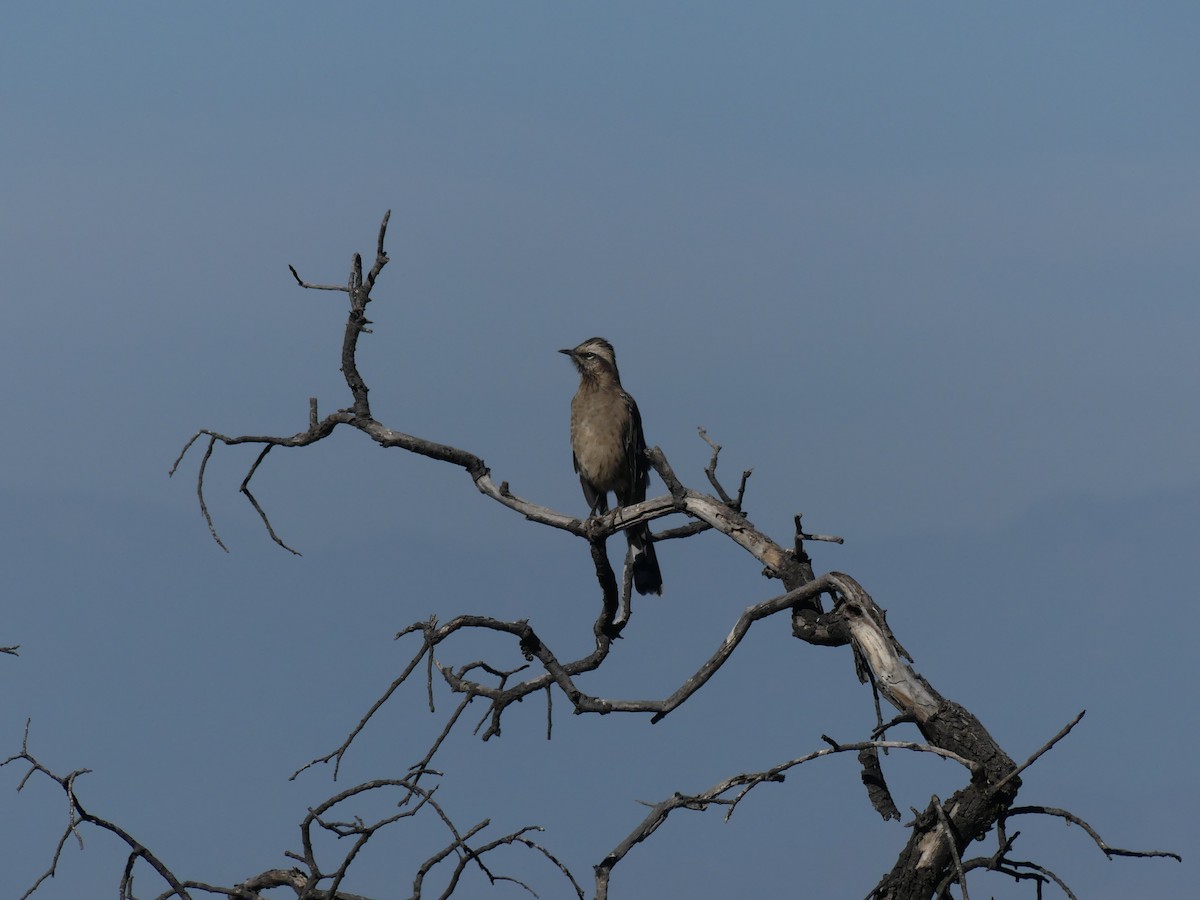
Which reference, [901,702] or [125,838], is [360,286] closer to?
[125,838]

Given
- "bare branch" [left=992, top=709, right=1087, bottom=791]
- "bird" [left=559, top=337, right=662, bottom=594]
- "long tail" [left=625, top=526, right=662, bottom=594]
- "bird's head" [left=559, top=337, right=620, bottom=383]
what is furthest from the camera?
"bird's head" [left=559, top=337, right=620, bottom=383]

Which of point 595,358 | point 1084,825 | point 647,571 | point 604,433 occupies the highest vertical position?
point 595,358

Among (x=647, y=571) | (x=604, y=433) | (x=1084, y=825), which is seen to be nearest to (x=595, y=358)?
(x=604, y=433)

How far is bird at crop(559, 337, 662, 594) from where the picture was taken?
32.7 ft

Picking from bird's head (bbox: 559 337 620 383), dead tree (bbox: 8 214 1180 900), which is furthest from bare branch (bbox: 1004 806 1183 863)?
bird's head (bbox: 559 337 620 383)

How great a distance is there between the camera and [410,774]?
21.3ft

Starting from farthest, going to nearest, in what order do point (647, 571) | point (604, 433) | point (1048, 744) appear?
1. point (604, 433)
2. point (647, 571)
3. point (1048, 744)

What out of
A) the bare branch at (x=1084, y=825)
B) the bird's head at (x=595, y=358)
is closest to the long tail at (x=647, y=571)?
Result: the bird's head at (x=595, y=358)

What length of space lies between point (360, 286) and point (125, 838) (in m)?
3.66

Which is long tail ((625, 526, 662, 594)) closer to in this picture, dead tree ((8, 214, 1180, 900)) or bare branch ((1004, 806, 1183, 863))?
dead tree ((8, 214, 1180, 900))

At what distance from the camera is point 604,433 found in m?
10.0

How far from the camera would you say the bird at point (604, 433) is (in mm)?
9969

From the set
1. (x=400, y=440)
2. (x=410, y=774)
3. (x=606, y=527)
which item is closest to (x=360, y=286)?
(x=400, y=440)

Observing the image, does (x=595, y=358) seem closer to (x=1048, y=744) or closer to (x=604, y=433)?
(x=604, y=433)
